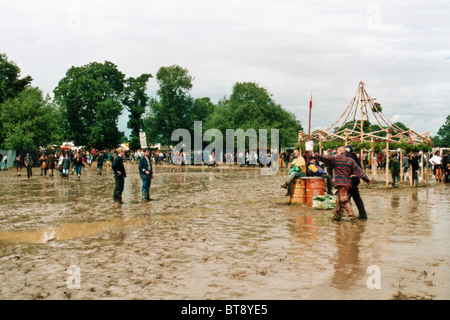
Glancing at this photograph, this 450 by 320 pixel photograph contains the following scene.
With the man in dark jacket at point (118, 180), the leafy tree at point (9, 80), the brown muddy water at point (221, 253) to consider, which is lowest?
the brown muddy water at point (221, 253)

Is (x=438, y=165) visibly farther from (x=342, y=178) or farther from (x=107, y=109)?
(x=107, y=109)

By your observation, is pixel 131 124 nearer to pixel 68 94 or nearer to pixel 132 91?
pixel 132 91

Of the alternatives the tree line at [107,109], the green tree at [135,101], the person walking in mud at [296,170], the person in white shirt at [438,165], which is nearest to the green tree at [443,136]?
the tree line at [107,109]

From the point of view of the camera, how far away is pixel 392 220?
11.3 meters

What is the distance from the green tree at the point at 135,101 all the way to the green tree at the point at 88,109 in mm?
7910

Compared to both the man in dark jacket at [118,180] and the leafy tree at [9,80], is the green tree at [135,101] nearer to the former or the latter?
the leafy tree at [9,80]

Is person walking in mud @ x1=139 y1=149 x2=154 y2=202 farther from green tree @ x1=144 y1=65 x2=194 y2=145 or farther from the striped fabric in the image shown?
green tree @ x1=144 y1=65 x2=194 y2=145

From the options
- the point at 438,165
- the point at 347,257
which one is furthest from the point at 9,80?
the point at 347,257

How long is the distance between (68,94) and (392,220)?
186ft

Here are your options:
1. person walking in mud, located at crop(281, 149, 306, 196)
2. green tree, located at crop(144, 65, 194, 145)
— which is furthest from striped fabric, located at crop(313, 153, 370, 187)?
green tree, located at crop(144, 65, 194, 145)

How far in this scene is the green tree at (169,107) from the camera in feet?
237

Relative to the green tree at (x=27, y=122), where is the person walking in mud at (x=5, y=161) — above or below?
below

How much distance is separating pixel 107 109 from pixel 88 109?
11.8ft
